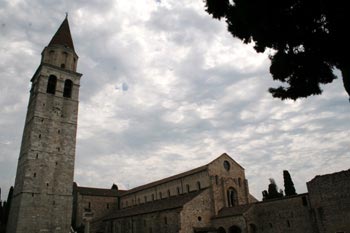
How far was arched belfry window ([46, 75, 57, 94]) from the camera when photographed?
3509 cm

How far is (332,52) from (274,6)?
6.72 feet

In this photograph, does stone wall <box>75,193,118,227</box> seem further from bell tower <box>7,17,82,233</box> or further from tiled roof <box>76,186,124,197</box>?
bell tower <box>7,17,82,233</box>

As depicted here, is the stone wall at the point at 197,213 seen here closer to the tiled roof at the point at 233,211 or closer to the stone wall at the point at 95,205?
the tiled roof at the point at 233,211

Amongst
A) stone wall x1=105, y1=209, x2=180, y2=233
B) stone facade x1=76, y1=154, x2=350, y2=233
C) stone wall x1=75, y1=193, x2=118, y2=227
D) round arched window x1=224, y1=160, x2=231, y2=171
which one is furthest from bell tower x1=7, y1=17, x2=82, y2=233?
round arched window x1=224, y1=160, x2=231, y2=171

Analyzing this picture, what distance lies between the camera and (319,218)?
2161cm

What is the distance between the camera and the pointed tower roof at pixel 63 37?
1453 inches

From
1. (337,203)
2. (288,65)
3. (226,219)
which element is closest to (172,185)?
(226,219)

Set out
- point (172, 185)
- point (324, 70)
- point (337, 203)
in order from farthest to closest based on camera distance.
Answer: point (172, 185)
point (337, 203)
point (324, 70)

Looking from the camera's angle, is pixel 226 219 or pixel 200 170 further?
pixel 200 170

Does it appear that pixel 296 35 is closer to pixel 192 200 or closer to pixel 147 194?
pixel 192 200

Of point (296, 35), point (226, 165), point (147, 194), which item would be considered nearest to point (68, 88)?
point (147, 194)

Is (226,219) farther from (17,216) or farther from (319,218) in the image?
(17,216)

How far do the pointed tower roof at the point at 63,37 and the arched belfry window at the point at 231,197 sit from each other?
26.8 metres

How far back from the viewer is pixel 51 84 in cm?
3541
